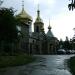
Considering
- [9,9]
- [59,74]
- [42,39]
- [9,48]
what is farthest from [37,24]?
[59,74]

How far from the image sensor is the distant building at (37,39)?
310ft

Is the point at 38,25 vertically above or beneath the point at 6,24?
above

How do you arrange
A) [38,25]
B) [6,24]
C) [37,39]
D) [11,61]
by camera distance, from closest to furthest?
[11,61]
[6,24]
[37,39]
[38,25]

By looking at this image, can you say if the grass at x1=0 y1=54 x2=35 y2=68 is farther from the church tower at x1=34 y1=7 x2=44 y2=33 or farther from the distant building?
the church tower at x1=34 y1=7 x2=44 y2=33

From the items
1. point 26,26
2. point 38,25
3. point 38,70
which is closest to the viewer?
point 38,70

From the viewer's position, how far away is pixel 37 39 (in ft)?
353

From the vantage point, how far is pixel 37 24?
372ft

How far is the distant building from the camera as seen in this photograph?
94.4m

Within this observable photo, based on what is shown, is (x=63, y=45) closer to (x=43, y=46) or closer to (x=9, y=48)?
(x=43, y=46)

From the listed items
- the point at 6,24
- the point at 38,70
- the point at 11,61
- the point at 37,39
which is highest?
the point at 37,39

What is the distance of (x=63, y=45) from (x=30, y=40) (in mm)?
49569

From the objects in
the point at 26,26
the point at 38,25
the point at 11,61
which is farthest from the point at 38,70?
the point at 38,25

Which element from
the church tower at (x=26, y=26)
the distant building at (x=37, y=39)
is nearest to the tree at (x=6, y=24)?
the distant building at (x=37, y=39)

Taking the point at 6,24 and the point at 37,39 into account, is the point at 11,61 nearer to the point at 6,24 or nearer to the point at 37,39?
the point at 6,24
